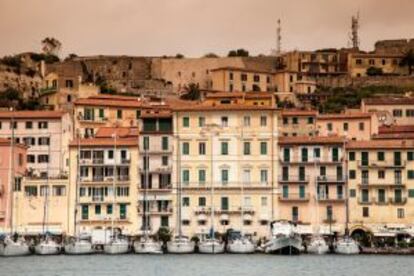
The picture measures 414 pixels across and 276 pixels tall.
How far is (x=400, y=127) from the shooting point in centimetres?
10800

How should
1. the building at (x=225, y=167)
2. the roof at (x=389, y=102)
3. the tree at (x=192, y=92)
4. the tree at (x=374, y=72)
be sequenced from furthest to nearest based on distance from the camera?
the tree at (x=374, y=72), the tree at (x=192, y=92), the roof at (x=389, y=102), the building at (x=225, y=167)

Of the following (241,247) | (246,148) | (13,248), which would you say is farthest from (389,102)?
(13,248)

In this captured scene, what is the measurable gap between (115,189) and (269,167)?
10.2 meters

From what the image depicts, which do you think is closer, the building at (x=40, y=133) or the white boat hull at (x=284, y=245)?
the white boat hull at (x=284, y=245)

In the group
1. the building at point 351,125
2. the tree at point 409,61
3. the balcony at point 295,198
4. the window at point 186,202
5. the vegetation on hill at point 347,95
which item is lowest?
the window at point 186,202

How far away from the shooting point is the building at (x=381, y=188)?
303 feet

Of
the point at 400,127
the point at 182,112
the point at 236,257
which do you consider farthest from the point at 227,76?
the point at 236,257

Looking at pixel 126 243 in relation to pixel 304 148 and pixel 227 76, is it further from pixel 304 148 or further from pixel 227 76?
pixel 227 76

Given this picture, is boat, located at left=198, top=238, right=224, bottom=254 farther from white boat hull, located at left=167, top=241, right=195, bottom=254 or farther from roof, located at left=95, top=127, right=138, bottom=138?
roof, located at left=95, top=127, right=138, bottom=138

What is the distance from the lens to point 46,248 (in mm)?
88750

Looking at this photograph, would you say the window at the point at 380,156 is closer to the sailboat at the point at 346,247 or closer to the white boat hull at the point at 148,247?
the sailboat at the point at 346,247

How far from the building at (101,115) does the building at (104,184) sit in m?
11.3

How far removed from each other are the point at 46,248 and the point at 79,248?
84.4 inches

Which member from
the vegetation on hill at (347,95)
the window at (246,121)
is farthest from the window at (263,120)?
the vegetation on hill at (347,95)
